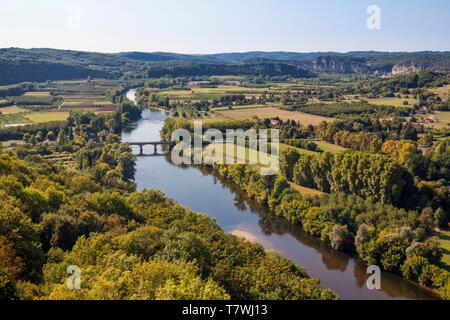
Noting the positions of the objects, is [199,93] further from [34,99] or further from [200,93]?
[34,99]

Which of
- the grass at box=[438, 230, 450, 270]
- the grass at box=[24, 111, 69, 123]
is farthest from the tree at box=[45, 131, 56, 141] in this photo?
the grass at box=[438, 230, 450, 270]

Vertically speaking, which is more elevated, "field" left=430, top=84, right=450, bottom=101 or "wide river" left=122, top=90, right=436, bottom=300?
"field" left=430, top=84, right=450, bottom=101

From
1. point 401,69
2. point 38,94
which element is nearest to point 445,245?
point 38,94

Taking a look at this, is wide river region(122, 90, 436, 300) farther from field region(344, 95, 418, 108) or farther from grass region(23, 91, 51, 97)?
grass region(23, 91, 51, 97)

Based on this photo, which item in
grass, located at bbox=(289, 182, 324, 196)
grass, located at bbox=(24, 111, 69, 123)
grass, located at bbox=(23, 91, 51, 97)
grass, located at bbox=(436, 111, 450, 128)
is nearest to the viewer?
grass, located at bbox=(289, 182, 324, 196)

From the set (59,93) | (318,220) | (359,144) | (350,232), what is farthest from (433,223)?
(59,93)

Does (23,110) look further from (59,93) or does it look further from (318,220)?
(318,220)
